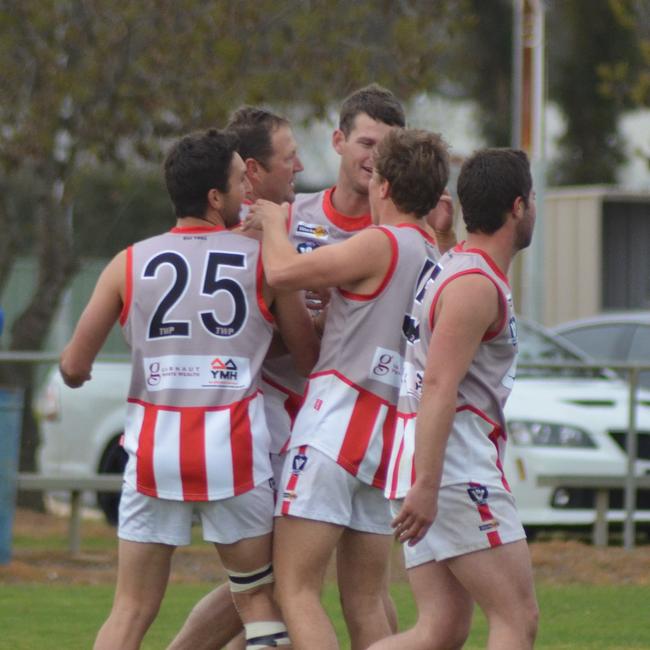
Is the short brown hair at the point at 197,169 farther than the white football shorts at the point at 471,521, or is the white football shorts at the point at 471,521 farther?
the short brown hair at the point at 197,169

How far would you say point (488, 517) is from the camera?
5090 mm

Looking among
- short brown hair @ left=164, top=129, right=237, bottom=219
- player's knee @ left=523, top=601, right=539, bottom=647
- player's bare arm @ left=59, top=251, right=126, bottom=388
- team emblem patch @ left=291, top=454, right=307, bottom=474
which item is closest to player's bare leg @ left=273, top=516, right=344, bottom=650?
team emblem patch @ left=291, top=454, right=307, bottom=474

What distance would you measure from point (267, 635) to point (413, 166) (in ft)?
5.34

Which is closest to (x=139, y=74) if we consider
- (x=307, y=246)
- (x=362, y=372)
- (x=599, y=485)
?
(x=599, y=485)

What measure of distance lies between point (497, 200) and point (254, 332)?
0.93 meters

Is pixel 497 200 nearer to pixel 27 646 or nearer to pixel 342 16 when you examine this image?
pixel 27 646

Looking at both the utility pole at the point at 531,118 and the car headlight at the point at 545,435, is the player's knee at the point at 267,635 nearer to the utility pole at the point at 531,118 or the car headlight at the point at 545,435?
the car headlight at the point at 545,435

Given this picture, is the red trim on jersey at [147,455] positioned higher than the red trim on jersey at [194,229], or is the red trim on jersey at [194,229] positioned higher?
the red trim on jersey at [194,229]

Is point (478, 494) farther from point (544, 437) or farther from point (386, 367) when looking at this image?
point (544, 437)

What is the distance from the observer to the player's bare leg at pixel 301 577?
17.9ft

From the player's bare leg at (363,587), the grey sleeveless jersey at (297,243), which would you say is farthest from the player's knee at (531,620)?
the grey sleeveless jersey at (297,243)

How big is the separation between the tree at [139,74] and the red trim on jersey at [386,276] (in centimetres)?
966

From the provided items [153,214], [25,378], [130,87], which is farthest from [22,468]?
[153,214]

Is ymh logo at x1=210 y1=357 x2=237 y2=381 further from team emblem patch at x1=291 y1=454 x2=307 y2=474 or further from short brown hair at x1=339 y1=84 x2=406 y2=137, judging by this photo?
short brown hair at x1=339 y1=84 x2=406 y2=137
